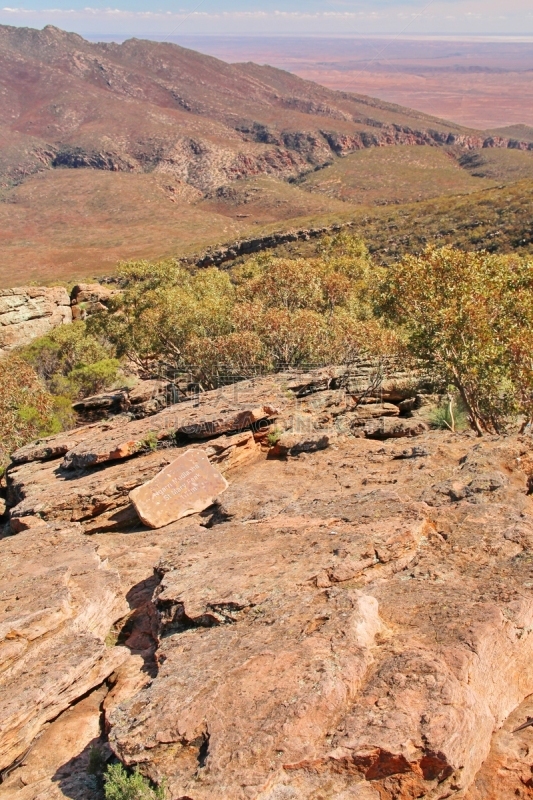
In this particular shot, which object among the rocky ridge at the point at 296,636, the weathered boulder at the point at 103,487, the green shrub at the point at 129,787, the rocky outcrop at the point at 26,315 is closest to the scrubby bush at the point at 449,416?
the rocky ridge at the point at 296,636

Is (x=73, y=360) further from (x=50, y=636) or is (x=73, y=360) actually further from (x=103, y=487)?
(x=50, y=636)

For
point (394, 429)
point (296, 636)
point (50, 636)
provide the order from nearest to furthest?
point (296, 636) < point (50, 636) < point (394, 429)

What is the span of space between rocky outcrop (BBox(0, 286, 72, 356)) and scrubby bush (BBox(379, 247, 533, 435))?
128ft

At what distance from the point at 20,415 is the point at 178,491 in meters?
15.8

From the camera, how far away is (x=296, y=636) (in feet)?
21.3

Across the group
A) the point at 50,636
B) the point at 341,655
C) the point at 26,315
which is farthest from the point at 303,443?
the point at 26,315

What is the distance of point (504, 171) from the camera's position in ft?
490

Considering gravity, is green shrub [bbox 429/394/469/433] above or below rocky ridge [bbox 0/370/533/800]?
below

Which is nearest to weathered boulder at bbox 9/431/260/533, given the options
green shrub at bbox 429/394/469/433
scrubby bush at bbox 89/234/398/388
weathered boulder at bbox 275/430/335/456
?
weathered boulder at bbox 275/430/335/456

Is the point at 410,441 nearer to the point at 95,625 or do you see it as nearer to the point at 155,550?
the point at 155,550

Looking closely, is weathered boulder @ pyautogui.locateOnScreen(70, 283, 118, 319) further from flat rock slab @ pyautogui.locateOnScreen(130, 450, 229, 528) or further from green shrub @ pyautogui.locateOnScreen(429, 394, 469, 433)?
flat rock slab @ pyautogui.locateOnScreen(130, 450, 229, 528)

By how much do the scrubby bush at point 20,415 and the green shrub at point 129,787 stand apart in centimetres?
2151

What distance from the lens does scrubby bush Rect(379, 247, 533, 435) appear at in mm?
15648

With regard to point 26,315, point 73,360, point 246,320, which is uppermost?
point 246,320
